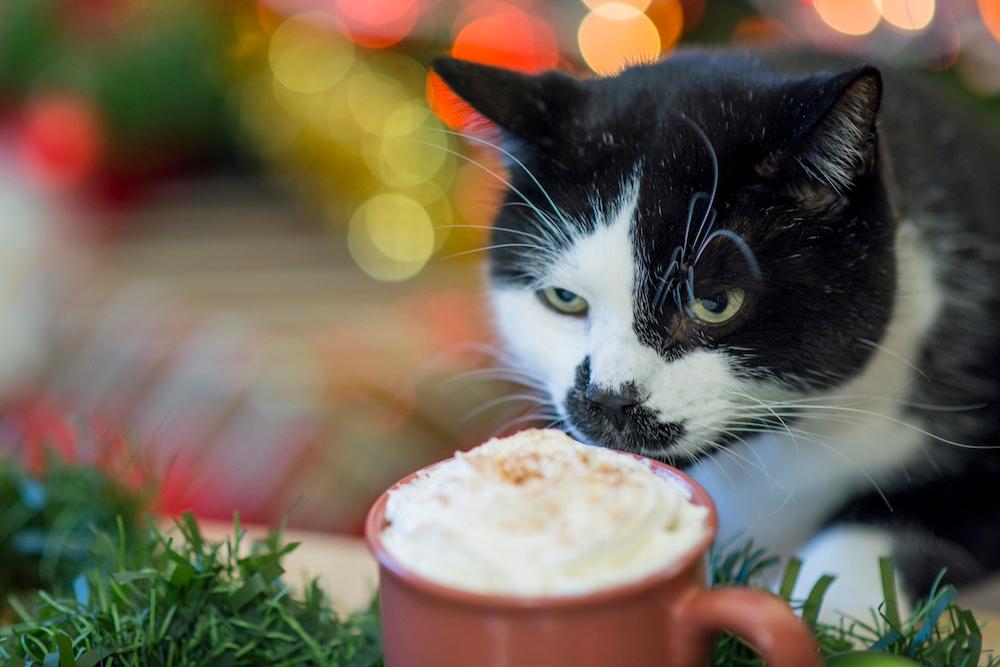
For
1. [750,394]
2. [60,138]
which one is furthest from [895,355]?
[60,138]

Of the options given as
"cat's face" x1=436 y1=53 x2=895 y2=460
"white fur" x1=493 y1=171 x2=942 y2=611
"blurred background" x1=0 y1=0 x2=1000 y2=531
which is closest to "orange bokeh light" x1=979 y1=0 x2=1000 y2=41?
"blurred background" x1=0 y1=0 x2=1000 y2=531

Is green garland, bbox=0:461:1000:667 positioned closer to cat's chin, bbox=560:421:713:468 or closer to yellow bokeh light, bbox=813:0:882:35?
cat's chin, bbox=560:421:713:468

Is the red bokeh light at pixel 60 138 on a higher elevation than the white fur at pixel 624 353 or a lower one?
lower

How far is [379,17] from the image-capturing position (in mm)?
1886

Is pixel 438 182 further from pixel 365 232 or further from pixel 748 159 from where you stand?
pixel 748 159

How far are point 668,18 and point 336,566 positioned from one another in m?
1.17

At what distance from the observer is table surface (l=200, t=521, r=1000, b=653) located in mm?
841

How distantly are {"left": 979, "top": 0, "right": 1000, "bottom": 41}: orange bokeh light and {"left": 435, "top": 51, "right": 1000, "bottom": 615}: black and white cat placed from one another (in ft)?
1.59

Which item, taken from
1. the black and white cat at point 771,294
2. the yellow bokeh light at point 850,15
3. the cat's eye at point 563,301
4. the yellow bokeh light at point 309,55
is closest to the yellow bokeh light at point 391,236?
the yellow bokeh light at point 309,55

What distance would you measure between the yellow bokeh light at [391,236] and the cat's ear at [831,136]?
1.30 m

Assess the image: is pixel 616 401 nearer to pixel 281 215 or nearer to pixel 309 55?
pixel 309 55

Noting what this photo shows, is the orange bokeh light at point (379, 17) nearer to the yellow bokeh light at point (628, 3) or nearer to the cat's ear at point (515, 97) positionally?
the yellow bokeh light at point (628, 3)

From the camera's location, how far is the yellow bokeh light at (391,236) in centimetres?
201

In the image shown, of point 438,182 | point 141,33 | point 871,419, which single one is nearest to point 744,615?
point 871,419
